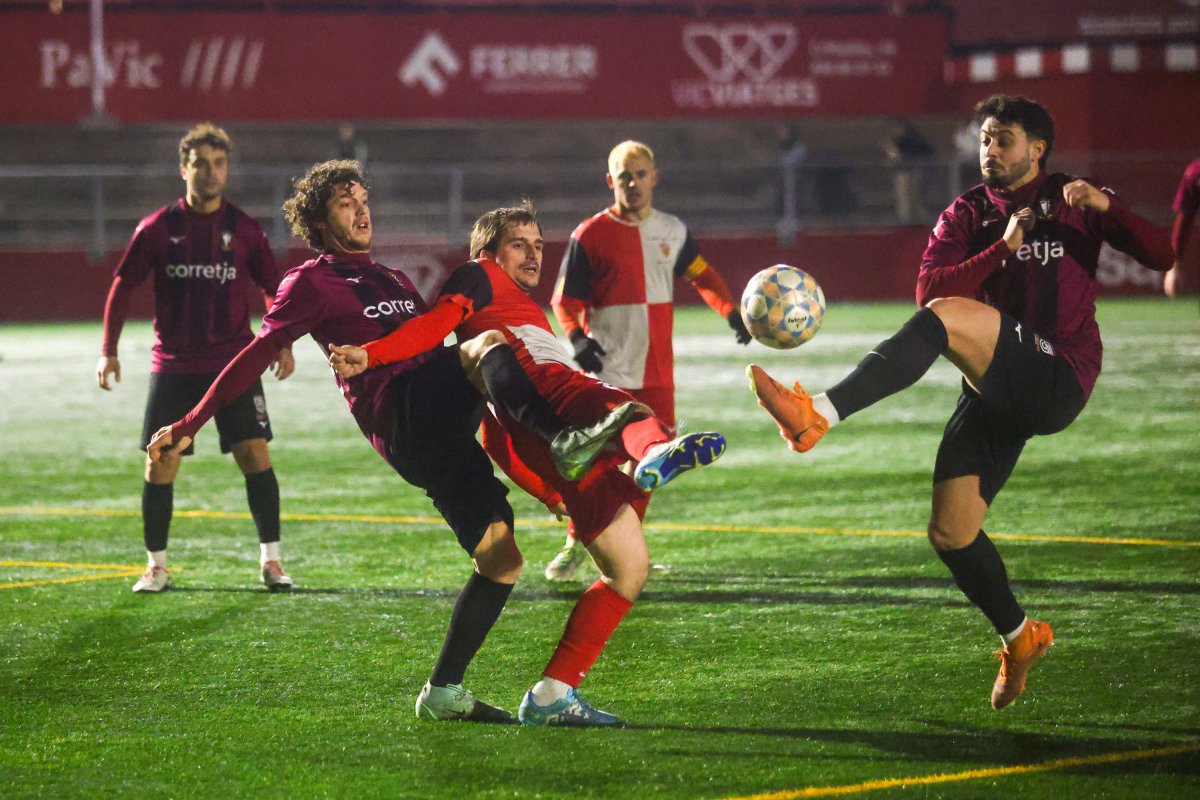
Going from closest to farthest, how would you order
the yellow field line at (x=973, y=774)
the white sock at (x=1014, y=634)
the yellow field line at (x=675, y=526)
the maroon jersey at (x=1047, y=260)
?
the yellow field line at (x=973, y=774) < the white sock at (x=1014, y=634) < the maroon jersey at (x=1047, y=260) < the yellow field line at (x=675, y=526)

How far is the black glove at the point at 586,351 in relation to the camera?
25.5 ft

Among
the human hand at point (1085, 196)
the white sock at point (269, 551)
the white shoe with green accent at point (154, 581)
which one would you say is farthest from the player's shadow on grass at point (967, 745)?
the white shoe with green accent at point (154, 581)

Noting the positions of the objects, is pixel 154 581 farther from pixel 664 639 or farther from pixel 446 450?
pixel 446 450

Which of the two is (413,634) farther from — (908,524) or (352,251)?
(908,524)

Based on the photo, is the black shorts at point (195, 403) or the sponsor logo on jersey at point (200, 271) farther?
the sponsor logo on jersey at point (200, 271)

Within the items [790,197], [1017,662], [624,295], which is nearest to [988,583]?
[1017,662]

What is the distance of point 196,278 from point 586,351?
73.1 inches

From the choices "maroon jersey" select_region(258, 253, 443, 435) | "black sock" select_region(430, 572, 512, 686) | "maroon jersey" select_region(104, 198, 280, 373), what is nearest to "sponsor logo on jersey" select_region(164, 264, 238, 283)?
"maroon jersey" select_region(104, 198, 280, 373)

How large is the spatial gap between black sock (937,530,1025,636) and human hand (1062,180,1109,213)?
1.10 metres

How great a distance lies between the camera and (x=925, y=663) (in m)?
5.81

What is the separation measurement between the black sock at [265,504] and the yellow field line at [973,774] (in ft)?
12.1

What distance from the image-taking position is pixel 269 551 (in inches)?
294

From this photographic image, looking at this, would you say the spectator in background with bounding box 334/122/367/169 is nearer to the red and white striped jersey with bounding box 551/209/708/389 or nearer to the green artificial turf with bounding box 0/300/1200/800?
the green artificial turf with bounding box 0/300/1200/800

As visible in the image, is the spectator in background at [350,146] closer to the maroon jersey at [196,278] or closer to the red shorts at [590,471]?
the maroon jersey at [196,278]
